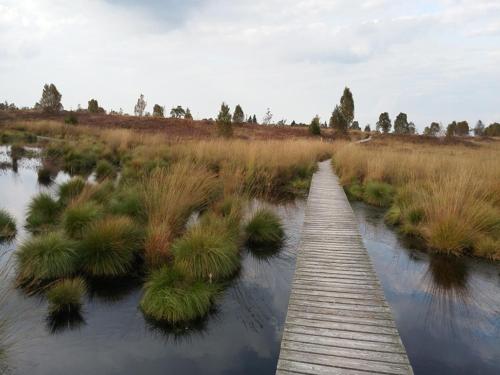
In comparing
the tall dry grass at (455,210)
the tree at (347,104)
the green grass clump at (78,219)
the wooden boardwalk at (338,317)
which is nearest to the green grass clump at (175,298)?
the wooden boardwalk at (338,317)

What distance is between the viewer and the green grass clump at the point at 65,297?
4.68 m

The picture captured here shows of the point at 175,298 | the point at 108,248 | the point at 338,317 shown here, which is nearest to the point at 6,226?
the point at 108,248

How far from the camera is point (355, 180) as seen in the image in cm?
1238

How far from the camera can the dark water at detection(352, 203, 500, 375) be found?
→ 13.1ft

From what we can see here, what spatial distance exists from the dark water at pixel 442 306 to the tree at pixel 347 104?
35.1 metres

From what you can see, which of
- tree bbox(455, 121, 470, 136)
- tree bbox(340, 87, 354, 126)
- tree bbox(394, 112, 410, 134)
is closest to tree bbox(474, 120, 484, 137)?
tree bbox(455, 121, 470, 136)

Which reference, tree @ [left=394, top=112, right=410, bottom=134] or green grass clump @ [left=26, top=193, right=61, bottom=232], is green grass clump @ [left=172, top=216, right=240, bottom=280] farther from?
tree @ [left=394, top=112, right=410, bottom=134]

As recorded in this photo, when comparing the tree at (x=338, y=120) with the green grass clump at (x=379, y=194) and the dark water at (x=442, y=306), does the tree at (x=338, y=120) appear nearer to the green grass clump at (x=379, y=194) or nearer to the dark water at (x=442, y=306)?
the green grass clump at (x=379, y=194)

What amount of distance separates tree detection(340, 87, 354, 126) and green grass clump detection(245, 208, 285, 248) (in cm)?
3514

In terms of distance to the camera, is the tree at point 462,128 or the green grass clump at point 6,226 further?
the tree at point 462,128

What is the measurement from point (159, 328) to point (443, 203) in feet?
18.9

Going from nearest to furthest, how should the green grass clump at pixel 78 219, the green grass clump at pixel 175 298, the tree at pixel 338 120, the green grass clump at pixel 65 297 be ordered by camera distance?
1. the green grass clump at pixel 175 298
2. the green grass clump at pixel 65 297
3. the green grass clump at pixel 78 219
4. the tree at pixel 338 120

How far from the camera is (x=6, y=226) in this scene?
22.6ft

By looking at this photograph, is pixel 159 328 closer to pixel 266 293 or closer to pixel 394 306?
pixel 266 293
